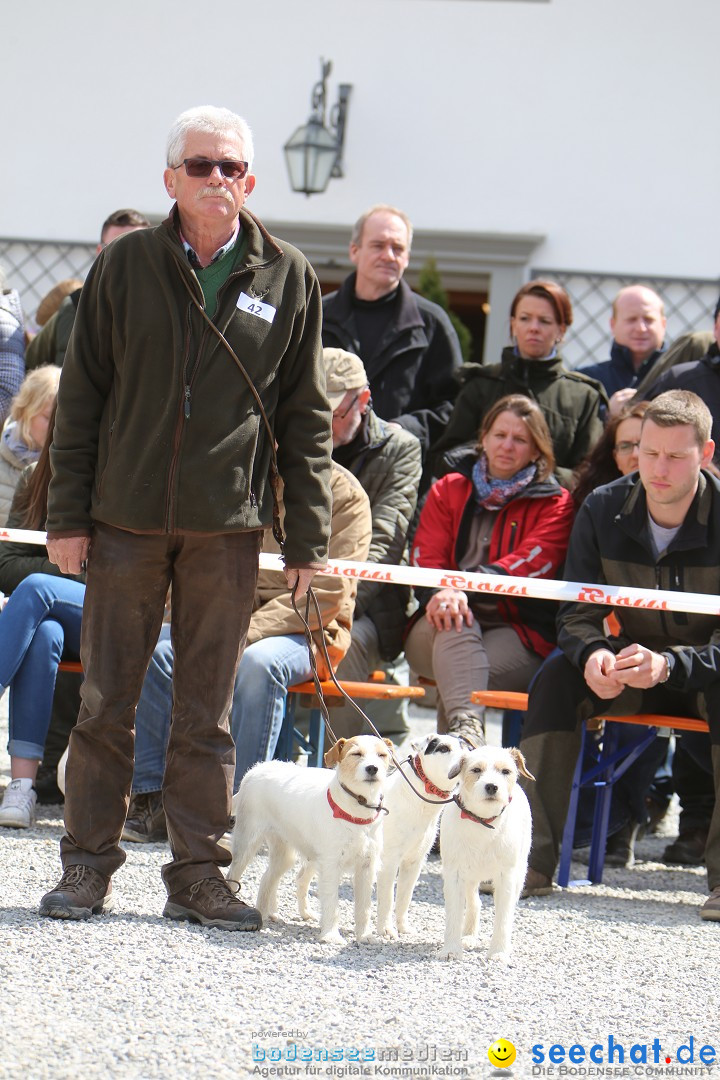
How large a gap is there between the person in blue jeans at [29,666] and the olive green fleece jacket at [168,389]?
6.16 feet

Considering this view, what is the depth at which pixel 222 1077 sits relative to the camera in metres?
3.04

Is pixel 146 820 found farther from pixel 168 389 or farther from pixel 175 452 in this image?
pixel 168 389

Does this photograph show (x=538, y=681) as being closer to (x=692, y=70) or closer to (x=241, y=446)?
(x=241, y=446)

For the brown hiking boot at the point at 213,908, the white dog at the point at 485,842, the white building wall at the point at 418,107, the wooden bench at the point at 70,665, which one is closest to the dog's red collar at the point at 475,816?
the white dog at the point at 485,842

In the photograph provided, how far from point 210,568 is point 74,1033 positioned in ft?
4.58

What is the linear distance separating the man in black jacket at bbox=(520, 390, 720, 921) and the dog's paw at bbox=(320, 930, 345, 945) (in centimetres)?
134

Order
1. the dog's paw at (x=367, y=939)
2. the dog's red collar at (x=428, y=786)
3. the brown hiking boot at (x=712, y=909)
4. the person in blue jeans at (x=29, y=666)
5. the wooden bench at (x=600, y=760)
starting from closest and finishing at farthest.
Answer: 1. the dog's paw at (x=367, y=939)
2. the dog's red collar at (x=428, y=786)
3. the brown hiking boot at (x=712, y=909)
4. the wooden bench at (x=600, y=760)
5. the person in blue jeans at (x=29, y=666)

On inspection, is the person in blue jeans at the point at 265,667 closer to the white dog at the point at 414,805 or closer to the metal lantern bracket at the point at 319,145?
the white dog at the point at 414,805

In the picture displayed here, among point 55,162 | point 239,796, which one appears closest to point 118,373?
point 239,796

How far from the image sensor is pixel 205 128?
13.1 feet

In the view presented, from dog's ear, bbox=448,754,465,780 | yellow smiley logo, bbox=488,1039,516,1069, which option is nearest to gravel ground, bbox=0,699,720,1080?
yellow smiley logo, bbox=488,1039,516,1069

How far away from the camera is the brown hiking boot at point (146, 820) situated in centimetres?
577

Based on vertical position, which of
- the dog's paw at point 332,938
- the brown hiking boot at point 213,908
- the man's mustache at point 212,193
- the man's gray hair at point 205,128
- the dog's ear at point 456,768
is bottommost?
the dog's paw at point 332,938

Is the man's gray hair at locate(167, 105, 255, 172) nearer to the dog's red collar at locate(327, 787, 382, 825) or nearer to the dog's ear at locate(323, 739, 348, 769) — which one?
the dog's ear at locate(323, 739, 348, 769)
